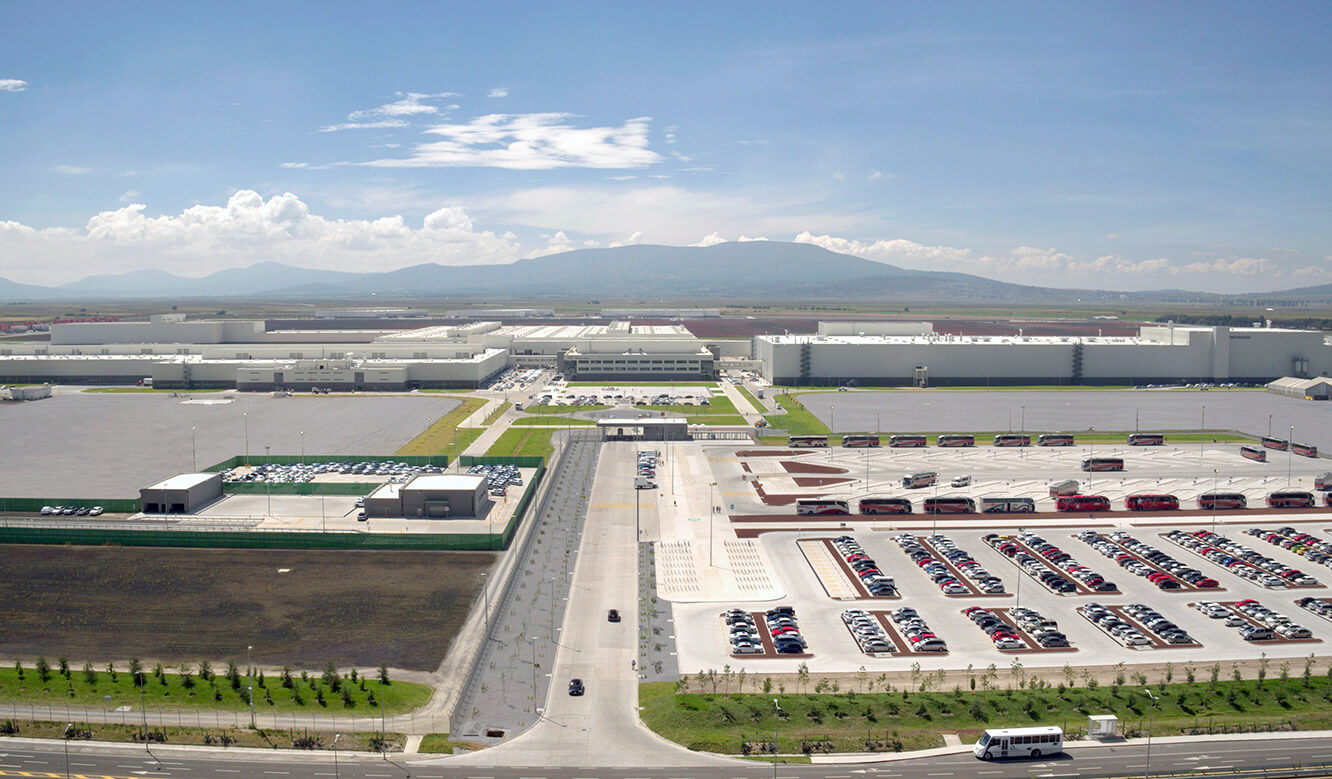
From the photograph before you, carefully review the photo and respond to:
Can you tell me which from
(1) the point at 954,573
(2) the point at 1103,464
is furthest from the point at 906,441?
(1) the point at 954,573

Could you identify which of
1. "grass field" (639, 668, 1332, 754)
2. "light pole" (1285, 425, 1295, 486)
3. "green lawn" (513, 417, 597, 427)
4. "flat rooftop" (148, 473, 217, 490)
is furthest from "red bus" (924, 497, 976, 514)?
"flat rooftop" (148, 473, 217, 490)

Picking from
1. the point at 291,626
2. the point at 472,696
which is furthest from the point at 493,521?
the point at 472,696

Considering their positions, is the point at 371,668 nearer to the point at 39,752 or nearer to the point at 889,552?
the point at 39,752

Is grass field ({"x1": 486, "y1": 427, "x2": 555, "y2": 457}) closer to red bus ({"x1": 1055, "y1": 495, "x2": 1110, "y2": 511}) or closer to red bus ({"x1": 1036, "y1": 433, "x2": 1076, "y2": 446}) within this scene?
red bus ({"x1": 1055, "y1": 495, "x2": 1110, "y2": 511})

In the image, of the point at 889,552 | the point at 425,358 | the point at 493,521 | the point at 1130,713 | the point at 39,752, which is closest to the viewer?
the point at 39,752

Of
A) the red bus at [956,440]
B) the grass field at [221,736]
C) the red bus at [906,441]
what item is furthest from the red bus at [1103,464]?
the grass field at [221,736]

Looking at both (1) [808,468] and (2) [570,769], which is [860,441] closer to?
(1) [808,468]
